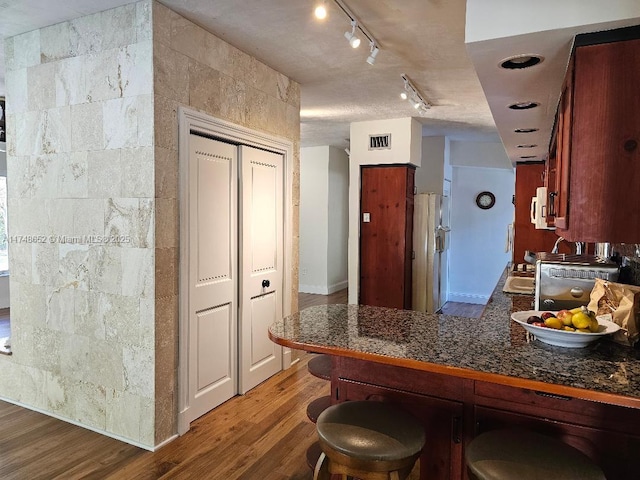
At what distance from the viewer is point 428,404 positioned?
1.84 m

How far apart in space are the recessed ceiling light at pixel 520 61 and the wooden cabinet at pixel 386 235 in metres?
3.55

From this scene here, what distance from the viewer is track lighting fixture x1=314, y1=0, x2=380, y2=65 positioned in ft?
8.27

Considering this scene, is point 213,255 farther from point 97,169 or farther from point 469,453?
point 469,453

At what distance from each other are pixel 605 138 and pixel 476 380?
1.00 m

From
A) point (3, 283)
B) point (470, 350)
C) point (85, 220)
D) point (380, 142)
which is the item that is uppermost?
point (380, 142)

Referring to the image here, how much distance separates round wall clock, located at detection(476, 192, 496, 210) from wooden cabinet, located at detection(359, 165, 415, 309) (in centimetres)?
234

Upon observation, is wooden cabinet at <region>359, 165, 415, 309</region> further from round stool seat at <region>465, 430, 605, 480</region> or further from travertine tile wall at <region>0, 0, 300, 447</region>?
round stool seat at <region>465, 430, 605, 480</region>

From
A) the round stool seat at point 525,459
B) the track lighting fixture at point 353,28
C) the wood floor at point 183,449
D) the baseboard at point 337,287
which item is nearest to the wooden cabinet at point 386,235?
the baseboard at point 337,287

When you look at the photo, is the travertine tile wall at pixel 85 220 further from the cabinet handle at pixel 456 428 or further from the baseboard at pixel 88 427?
the cabinet handle at pixel 456 428

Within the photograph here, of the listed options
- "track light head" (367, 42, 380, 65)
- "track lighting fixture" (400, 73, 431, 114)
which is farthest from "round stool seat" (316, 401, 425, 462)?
"track lighting fixture" (400, 73, 431, 114)

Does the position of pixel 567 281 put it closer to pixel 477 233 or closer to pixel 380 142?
pixel 380 142

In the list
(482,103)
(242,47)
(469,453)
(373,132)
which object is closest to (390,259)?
(373,132)

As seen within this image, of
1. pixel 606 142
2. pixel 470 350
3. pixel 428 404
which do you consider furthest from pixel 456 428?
pixel 606 142

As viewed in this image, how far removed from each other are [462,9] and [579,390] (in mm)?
2175
